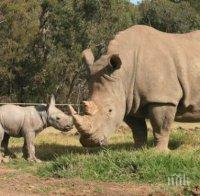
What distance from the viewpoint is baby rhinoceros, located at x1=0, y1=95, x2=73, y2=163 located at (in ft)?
34.7

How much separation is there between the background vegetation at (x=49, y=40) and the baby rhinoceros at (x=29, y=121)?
14.6 metres

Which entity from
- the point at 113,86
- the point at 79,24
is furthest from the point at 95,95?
the point at 79,24

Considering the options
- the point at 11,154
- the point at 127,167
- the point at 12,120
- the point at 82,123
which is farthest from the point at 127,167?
the point at 11,154

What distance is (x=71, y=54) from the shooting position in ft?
85.8

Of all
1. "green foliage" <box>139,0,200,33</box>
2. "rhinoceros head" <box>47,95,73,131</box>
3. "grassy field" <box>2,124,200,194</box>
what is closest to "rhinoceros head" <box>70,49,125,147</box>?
"grassy field" <box>2,124,200,194</box>

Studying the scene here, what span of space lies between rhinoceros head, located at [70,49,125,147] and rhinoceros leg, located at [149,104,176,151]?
561 millimetres

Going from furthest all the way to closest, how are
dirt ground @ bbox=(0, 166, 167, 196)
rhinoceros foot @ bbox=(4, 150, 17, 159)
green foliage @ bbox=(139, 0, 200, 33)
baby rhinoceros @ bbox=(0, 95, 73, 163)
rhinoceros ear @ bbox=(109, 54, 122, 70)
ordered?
green foliage @ bbox=(139, 0, 200, 33) < rhinoceros foot @ bbox=(4, 150, 17, 159) < baby rhinoceros @ bbox=(0, 95, 73, 163) < rhinoceros ear @ bbox=(109, 54, 122, 70) < dirt ground @ bbox=(0, 166, 167, 196)

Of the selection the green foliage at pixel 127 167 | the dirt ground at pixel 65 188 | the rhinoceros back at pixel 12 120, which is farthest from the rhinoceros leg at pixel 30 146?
the dirt ground at pixel 65 188

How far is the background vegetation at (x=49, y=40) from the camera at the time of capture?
25312 millimetres

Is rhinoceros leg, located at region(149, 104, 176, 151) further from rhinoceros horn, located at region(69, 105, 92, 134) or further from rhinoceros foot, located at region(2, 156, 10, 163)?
rhinoceros foot, located at region(2, 156, 10, 163)

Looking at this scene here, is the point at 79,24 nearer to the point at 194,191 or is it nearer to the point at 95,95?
the point at 95,95

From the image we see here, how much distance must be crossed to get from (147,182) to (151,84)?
2.78m

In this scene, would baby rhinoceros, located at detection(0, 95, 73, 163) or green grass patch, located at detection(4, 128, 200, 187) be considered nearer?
green grass patch, located at detection(4, 128, 200, 187)

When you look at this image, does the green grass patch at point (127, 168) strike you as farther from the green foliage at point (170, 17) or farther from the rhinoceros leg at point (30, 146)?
the green foliage at point (170, 17)
